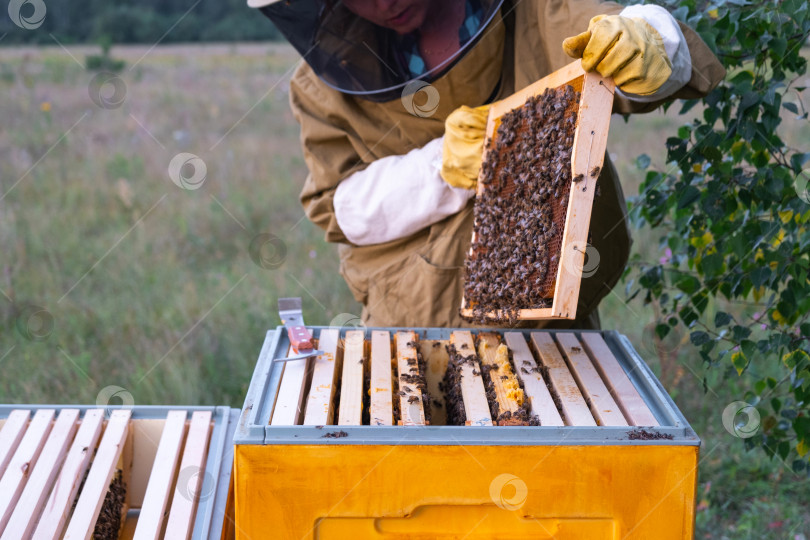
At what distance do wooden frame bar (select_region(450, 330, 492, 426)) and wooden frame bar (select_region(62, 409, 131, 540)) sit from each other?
3.35 feet

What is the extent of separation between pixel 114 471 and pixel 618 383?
58.3 inches

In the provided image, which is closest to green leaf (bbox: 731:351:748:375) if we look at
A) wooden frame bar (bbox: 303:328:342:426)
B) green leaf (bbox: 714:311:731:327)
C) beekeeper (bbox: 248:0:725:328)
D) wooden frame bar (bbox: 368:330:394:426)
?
green leaf (bbox: 714:311:731:327)

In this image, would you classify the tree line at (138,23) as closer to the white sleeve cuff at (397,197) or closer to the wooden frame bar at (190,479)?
the white sleeve cuff at (397,197)

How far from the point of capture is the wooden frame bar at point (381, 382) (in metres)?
1.76

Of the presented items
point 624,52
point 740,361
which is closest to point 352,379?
point 624,52

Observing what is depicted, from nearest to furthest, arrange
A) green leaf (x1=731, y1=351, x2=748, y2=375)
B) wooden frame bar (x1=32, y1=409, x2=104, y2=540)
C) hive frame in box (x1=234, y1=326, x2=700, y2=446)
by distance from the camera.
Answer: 1. hive frame in box (x1=234, y1=326, x2=700, y2=446)
2. wooden frame bar (x1=32, y1=409, x2=104, y2=540)
3. green leaf (x1=731, y1=351, x2=748, y2=375)

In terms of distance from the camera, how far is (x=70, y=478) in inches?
78.0

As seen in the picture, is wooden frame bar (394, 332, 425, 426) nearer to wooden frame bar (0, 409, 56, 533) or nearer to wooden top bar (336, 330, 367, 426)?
wooden top bar (336, 330, 367, 426)

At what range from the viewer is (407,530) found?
5.56 feet

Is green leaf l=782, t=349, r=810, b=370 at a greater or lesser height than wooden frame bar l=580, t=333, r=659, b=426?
greater

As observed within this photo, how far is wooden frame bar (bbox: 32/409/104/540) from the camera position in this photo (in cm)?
183

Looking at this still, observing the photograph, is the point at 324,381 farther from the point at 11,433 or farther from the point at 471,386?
the point at 11,433

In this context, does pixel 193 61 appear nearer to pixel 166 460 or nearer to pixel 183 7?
pixel 183 7

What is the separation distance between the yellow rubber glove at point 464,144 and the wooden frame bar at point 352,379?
29.5 inches
